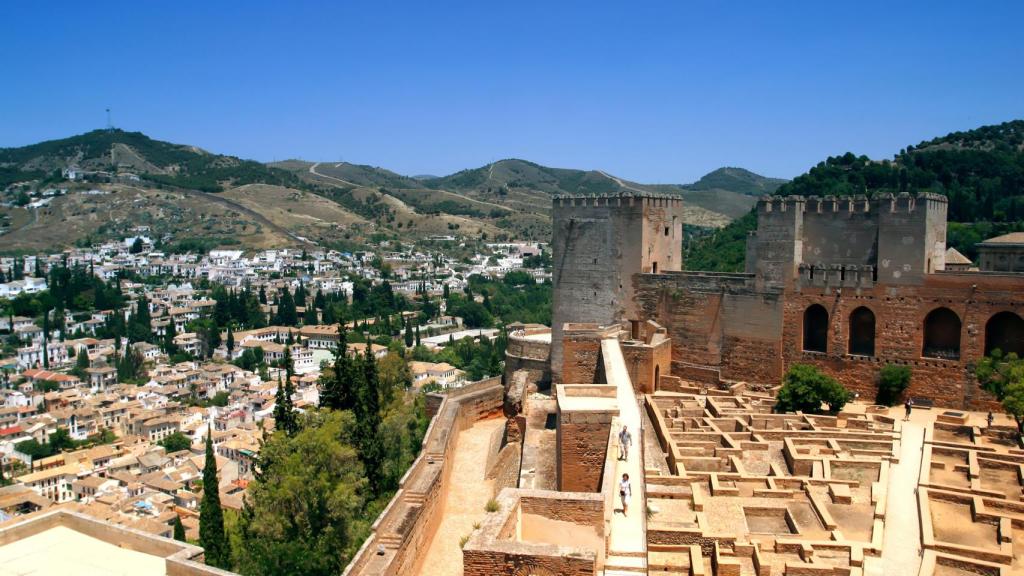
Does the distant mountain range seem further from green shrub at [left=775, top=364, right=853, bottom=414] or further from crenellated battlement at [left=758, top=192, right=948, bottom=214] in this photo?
green shrub at [left=775, top=364, right=853, bottom=414]

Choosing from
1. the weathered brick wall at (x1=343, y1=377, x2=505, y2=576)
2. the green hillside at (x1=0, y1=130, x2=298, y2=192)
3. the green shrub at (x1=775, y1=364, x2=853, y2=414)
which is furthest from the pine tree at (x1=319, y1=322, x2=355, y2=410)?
the green hillside at (x1=0, y1=130, x2=298, y2=192)

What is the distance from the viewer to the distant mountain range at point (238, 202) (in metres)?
120

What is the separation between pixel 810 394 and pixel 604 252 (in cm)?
613

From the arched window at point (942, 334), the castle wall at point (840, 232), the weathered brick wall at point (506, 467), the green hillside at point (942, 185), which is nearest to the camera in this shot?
the weathered brick wall at point (506, 467)

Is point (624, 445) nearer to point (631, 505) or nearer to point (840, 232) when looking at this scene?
point (631, 505)

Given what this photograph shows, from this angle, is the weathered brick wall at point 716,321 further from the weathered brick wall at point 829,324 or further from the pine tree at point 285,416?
the pine tree at point 285,416

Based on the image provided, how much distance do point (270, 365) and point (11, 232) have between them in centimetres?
7358

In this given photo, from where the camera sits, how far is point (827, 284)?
1817 centimetres

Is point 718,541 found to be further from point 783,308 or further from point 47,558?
point 783,308

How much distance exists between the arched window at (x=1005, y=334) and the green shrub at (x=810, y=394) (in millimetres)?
3197

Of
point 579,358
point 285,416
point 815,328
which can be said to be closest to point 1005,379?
point 815,328

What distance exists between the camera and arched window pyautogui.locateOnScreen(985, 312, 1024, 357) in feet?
55.0

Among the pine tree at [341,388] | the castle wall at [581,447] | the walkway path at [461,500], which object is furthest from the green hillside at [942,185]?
the castle wall at [581,447]

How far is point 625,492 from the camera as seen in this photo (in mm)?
8805
